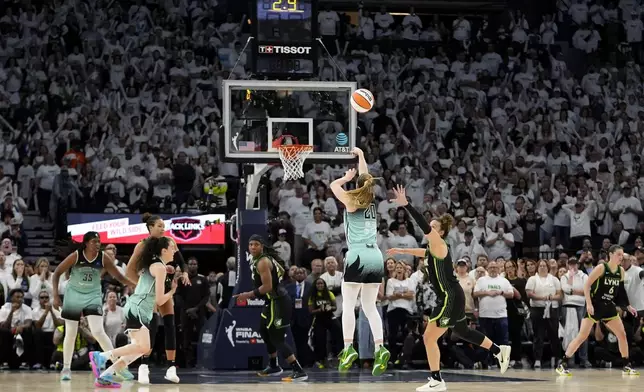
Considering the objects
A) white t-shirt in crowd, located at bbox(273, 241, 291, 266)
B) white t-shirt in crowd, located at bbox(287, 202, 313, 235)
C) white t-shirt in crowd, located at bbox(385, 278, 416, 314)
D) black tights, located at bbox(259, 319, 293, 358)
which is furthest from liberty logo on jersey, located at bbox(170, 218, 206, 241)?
black tights, located at bbox(259, 319, 293, 358)

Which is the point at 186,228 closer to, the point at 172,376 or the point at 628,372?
the point at 172,376

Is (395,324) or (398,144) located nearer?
(395,324)

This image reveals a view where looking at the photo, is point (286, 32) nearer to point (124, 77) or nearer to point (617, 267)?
point (617, 267)

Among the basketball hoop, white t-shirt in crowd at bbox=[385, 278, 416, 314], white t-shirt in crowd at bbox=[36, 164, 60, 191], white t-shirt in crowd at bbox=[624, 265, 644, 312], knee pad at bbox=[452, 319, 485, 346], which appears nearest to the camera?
knee pad at bbox=[452, 319, 485, 346]

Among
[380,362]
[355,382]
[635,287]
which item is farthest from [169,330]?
[635,287]

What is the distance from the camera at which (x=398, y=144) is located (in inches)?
1094

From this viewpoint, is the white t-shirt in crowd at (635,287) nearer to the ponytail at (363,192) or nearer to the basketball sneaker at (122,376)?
the ponytail at (363,192)

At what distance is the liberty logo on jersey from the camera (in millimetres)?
23484

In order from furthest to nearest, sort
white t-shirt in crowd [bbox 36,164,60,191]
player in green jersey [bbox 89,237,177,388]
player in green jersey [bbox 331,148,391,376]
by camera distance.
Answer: white t-shirt in crowd [bbox 36,164,60,191] → player in green jersey [bbox 89,237,177,388] → player in green jersey [bbox 331,148,391,376]

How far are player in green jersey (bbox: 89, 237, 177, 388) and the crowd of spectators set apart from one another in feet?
20.5

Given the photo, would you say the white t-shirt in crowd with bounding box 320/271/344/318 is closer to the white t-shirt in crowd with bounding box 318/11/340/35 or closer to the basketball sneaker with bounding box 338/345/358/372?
the basketball sneaker with bounding box 338/345/358/372

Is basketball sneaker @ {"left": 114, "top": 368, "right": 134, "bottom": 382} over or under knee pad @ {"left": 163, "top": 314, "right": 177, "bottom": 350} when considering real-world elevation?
under

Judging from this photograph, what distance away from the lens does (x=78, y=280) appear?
1625 cm

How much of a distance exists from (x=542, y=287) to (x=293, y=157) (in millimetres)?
6122
